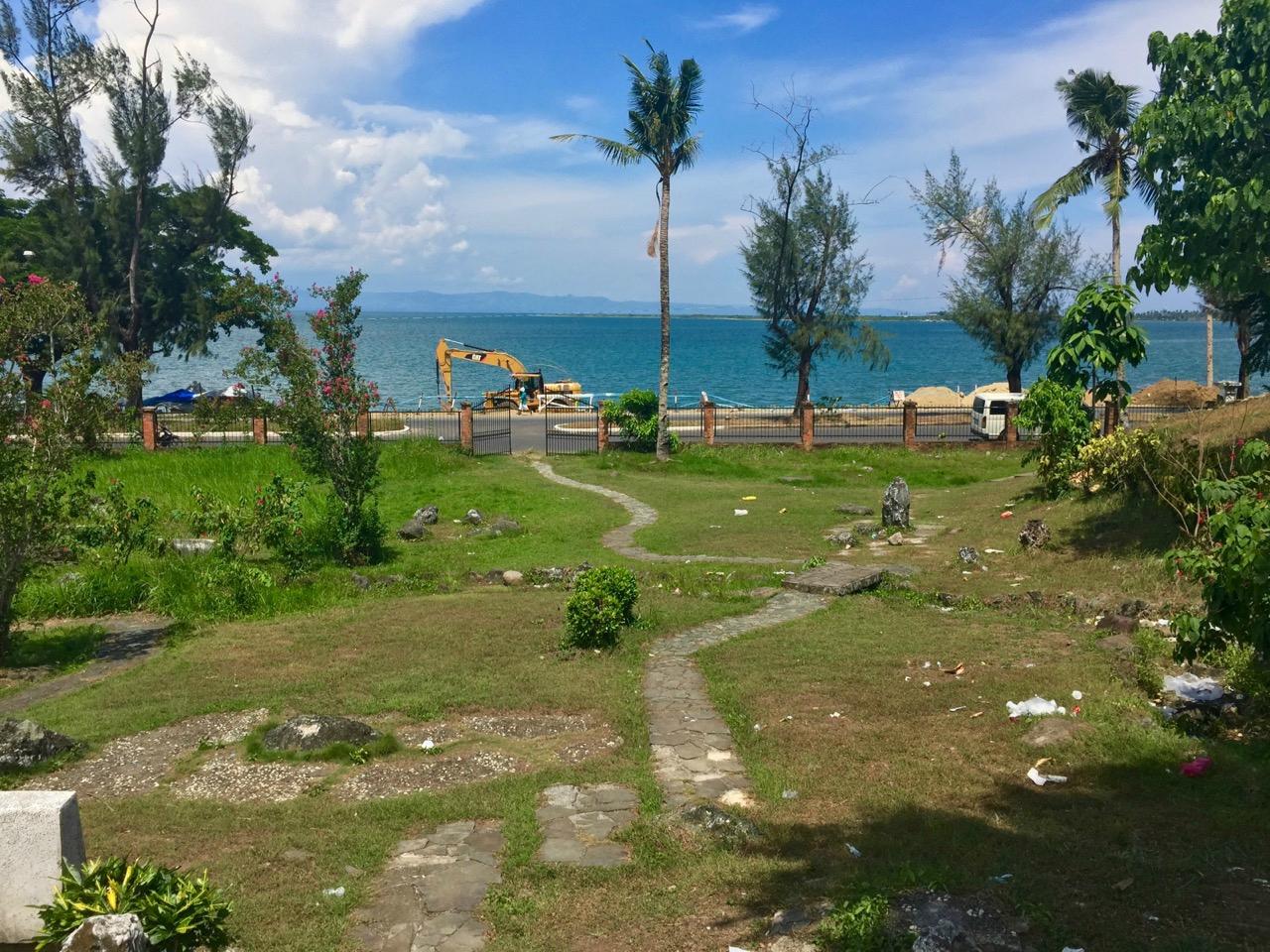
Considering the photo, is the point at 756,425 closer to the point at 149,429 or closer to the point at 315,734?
the point at 149,429

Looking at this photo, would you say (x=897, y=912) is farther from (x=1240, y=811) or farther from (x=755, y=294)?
(x=755, y=294)

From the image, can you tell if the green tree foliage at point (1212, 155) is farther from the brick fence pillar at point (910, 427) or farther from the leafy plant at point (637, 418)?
the leafy plant at point (637, 418)

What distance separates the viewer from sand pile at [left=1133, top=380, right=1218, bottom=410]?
1668 inches

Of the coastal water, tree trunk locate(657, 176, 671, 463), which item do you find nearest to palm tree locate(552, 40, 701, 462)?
tree trunk locate(657, 176, 671, 463)

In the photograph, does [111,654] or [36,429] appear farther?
[111,654]

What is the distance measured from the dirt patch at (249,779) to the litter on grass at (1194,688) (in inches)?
293

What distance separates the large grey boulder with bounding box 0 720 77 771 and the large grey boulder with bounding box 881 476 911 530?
14.3 metres

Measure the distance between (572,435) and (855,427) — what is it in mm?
10294

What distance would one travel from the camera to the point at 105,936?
16.5ft

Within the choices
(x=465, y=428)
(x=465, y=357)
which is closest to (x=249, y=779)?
(x=465, y=428)

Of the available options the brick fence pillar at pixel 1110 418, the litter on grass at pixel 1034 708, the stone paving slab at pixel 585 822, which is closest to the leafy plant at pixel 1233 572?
the litter on grass at pixel 1034 708

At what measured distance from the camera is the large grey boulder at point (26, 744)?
8492mm

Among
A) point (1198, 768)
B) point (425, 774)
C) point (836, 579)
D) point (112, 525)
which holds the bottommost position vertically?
point (425, 774)

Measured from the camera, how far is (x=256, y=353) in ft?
57.1
